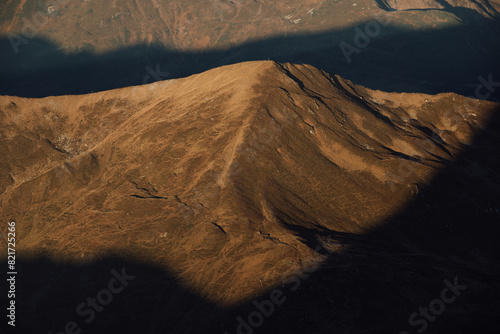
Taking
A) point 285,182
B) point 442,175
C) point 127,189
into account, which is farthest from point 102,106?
point 442,175

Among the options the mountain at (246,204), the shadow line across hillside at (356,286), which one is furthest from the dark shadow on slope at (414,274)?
the mountain at (246,204)

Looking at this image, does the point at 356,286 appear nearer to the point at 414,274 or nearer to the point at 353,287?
the point at 353,287

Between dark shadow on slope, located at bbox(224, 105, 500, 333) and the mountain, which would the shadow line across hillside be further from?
the mountain

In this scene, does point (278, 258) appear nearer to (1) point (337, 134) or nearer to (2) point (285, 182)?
(2) point (285, 182)

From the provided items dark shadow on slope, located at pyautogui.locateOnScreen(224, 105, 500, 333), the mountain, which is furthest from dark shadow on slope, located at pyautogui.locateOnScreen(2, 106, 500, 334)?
the mountain

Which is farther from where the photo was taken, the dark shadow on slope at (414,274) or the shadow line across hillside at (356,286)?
the shadow line across hillside at (356,286)

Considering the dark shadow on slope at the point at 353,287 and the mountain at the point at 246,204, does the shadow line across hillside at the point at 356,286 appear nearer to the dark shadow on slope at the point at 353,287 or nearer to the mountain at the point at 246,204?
the dark shadow on slope at the point at 353,287

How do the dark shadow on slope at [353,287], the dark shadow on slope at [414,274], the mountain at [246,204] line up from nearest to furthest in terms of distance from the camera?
the dark shadow on slope at [414,274]
the dark shadow on slope at [353,287]
the mountain at [246,204]

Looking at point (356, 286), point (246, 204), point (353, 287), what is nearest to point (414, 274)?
point (356, 286)

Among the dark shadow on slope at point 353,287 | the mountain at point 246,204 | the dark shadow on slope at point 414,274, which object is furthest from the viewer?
the mountain at point 246,204
